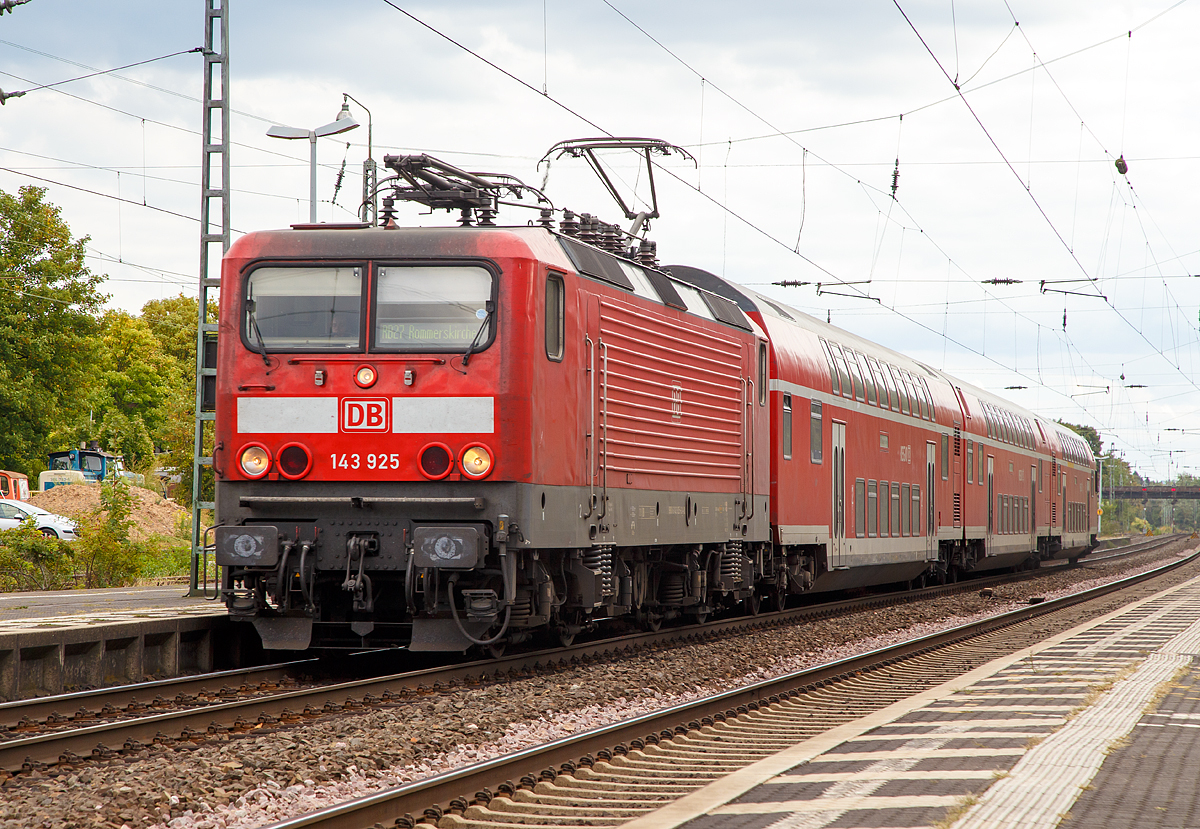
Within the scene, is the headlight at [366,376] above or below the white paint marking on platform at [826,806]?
above

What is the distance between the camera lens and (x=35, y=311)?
4512 cm

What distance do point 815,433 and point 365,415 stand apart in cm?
966

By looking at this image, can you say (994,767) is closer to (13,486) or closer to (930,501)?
(930,501)

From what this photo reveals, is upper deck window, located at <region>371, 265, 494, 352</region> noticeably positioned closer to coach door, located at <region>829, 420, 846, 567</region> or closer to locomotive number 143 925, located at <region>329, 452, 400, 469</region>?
locomotive number 143 925, located at <region>329, 452, 400, 469</region>

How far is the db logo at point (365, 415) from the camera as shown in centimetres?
1054

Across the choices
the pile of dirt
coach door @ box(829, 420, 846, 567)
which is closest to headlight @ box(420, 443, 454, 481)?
coach door @ box(829, 420, 846, 567)

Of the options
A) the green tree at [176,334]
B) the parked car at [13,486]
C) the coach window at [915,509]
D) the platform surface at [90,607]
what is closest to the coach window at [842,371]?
the coach window at [915,509]

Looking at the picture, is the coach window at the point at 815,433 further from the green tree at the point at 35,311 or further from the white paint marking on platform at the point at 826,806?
the green tree at the point at 35,311

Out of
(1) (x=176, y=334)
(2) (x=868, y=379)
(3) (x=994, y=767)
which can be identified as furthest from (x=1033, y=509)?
(1) (x=176, y=334)

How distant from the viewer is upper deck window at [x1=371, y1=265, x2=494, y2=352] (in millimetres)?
10625

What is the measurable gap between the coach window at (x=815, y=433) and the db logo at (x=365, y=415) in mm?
9227

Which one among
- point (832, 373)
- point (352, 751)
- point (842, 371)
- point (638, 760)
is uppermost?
point (842, 371)

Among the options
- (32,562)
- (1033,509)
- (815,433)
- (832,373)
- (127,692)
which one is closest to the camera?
(127,692)

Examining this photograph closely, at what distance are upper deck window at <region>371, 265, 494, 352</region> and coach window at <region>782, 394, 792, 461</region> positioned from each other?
7.62 metres
